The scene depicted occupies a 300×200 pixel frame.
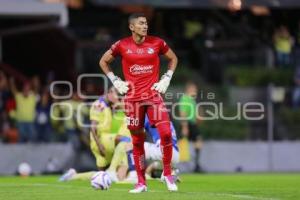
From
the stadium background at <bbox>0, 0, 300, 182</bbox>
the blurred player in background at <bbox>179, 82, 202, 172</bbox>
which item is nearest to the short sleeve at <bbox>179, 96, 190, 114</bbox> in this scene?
the blurred player in background at <bbox>179, 82, 202, 172</bbox>

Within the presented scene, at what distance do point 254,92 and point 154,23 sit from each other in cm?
601

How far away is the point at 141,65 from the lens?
14.2m

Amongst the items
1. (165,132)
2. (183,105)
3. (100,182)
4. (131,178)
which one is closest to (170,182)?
(165,132)

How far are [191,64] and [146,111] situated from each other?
1759 cm

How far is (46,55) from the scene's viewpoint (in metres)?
32.2

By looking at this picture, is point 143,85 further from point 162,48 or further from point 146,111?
point 162,48

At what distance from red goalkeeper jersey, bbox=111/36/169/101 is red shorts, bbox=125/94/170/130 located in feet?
0.28

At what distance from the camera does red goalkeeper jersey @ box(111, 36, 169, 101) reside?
1420 centimetres

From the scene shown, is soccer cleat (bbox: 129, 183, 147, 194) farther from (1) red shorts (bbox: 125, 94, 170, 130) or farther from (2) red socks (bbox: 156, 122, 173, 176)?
(1) red shorts (bbox: 125, 94, 170, 130)

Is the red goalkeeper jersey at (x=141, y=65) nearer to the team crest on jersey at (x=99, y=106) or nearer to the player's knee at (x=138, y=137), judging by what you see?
the player's knee at (x=138, y=137)

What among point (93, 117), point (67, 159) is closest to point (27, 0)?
point (67, 159)

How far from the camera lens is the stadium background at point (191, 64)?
2616 cm

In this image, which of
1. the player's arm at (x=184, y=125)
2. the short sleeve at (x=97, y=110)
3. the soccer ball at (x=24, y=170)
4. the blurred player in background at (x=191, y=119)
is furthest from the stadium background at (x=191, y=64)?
the short sleeve at (x=97, y=110)

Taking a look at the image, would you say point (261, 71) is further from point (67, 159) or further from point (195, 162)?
point (67, 159)
